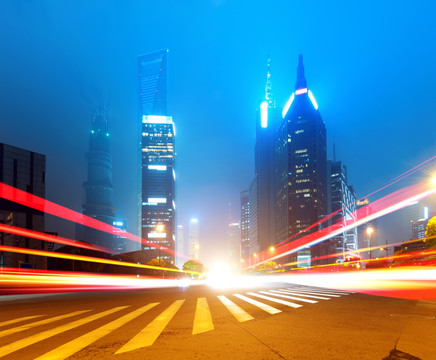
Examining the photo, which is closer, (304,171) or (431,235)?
(431,235)

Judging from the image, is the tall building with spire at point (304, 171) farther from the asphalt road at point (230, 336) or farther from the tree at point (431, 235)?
the asphalt road at point (230, 336)

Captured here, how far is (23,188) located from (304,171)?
458ft

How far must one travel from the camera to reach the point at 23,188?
57.8 meters

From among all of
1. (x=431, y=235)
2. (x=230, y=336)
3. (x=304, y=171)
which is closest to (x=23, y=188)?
(x=230, y=336)

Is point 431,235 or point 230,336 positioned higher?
point 431,235

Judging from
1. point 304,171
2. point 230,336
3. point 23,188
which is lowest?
point 230,336

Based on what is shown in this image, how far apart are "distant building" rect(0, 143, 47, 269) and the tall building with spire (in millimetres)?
132976

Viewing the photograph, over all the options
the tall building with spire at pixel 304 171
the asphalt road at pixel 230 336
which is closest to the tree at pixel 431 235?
the asphalt road at pixel 230 336

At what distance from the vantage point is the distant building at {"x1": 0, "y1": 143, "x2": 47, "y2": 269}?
52688 millimetres

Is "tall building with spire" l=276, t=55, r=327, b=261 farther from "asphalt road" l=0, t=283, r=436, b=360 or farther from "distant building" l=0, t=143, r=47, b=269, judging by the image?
"asphalt road" l=0, t=283, r=436, b=360

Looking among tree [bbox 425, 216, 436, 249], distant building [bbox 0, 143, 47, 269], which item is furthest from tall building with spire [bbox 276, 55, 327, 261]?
distant building [bbox 0, 143, 47, 269]

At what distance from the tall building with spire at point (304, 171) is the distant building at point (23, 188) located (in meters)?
133

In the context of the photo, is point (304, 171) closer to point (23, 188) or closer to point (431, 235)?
point (431, 235)

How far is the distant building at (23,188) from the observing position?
52.7 m
